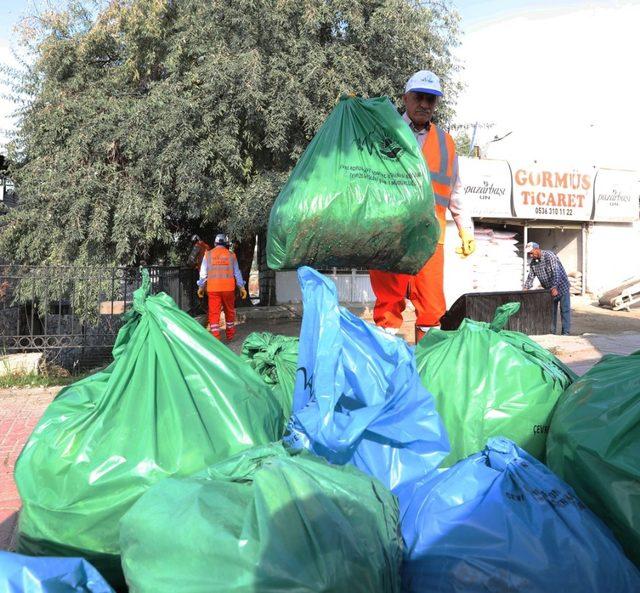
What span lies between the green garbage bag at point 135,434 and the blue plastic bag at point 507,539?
0.56 metres

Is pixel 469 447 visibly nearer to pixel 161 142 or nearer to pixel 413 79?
pixel 413 79

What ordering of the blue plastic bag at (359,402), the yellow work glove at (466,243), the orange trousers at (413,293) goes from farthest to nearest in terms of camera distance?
the yellow work glove at (466,243)
the orange trousers at (413,293)
the blue plastic bag at (359,402)

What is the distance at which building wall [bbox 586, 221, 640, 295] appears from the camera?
13969 millimetres

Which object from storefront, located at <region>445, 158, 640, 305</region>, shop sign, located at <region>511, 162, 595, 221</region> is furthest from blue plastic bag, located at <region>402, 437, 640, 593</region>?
shop sign, located at <region>511, 162, 595, 221</region>

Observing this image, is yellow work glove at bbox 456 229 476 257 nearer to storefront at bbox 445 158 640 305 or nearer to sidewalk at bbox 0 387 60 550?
sidewalk at bbox 0 387 60 550

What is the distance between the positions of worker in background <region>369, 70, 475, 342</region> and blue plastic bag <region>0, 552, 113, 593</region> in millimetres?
2274

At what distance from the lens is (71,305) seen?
798 cm

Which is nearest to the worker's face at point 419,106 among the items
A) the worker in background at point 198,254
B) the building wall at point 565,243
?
the worker in background at point 198,254

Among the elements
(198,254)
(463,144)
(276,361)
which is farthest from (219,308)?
(463,144)

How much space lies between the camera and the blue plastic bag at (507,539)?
1.37 meters

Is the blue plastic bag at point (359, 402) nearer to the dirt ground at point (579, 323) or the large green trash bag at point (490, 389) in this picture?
the large green trash bag at point (490, 389)

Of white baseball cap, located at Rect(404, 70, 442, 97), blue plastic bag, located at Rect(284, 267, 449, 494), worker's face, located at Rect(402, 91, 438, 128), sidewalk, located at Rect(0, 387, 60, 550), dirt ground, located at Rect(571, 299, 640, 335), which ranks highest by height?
white baseball cap, located at Rect(404, 70, 442, 97)

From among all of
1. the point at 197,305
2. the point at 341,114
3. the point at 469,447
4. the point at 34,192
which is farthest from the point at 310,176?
the point at 197,305

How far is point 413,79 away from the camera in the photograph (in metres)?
3.31
